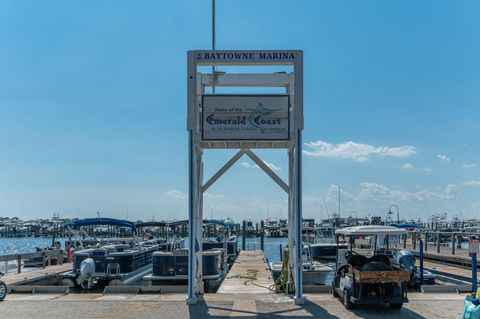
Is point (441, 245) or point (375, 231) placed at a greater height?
point (375, 231)

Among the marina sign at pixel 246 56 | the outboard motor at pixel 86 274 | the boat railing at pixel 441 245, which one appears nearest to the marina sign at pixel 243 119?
the marina sign at pixel 246 56

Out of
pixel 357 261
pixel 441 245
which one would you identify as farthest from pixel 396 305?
pixel 441 245

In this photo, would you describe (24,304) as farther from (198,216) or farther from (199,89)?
(199,89)

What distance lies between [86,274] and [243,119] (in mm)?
10224

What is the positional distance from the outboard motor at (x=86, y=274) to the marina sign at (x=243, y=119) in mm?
9067

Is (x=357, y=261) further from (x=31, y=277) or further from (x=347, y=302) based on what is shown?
(x=31, y=277)

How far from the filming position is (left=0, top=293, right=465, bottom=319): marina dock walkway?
11.3 metres

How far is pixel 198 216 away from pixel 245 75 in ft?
14.7

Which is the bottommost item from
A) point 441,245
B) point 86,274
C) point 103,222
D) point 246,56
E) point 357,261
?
point 441,245

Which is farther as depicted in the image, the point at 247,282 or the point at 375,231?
the point at 247,282

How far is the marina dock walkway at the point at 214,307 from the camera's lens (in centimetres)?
1134

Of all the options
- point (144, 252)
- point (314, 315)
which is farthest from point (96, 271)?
point (314, 315)

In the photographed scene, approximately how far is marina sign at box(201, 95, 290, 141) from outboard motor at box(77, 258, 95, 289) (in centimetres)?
907

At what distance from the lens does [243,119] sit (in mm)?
13453
